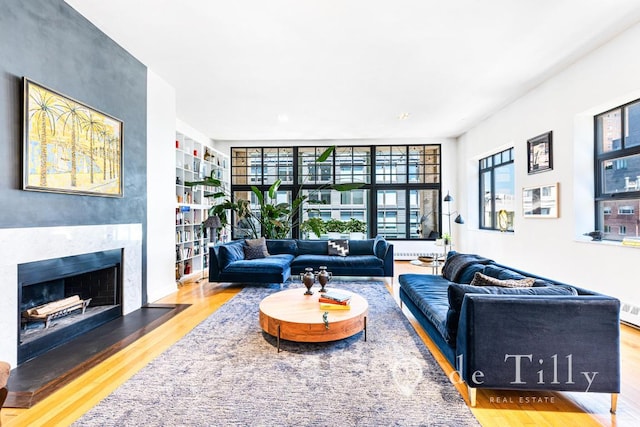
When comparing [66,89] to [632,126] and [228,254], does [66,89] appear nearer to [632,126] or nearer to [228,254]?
[228,254]

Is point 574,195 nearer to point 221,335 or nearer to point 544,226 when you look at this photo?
point 544,226

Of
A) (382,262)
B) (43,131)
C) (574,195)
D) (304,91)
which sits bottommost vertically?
(382,262)

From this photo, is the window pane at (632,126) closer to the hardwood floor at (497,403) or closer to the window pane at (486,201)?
the hardwood floor at (497,403)

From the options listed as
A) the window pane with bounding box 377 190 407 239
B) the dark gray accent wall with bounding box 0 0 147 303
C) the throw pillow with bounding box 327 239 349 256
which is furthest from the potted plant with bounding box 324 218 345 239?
the dark gray accent wall with bounding box 0 0 147 303

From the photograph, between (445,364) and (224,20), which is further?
(224,20)

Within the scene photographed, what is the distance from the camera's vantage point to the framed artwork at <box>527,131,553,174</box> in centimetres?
429

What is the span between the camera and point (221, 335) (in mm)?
2992

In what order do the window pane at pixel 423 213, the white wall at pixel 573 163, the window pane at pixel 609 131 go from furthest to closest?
the window pane at pixel 423 213, the window pane at pixel 609 131, the white wall at pixel 573 163

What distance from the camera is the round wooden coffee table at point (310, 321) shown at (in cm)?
259

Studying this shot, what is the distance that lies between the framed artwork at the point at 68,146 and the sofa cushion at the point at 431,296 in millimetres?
3424

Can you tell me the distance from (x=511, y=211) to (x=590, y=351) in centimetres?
431

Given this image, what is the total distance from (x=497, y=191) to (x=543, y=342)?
515cm

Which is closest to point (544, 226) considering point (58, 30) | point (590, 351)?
point (590, 351)

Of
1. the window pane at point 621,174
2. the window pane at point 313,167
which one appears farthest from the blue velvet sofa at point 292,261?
the window pane at point 621,174
